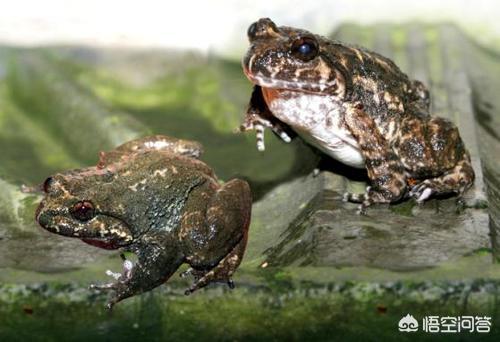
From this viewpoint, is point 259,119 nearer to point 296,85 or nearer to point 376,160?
point 296,85

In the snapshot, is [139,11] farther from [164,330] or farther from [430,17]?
[164,330]

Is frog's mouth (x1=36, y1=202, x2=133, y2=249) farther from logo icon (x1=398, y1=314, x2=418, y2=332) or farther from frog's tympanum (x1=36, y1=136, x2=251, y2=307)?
logo icon (x1=398, y1=314, x2=418, y2=332)

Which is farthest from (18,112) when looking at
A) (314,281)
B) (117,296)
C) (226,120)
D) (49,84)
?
(314,281)

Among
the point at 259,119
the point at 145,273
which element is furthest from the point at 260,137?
the point at 145,273

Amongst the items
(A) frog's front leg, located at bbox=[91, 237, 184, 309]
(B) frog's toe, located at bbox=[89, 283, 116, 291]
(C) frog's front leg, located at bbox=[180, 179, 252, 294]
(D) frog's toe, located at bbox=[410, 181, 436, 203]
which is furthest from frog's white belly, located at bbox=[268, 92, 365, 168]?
(B) frog's toe, located at bbox=[89, 283, 116, 291]

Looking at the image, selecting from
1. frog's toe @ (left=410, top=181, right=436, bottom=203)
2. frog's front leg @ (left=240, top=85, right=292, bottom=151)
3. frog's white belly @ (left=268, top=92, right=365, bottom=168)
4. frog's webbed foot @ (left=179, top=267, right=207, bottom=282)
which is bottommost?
frog's webbed foot @ (left=179, top=267, right=207, bottom=282)

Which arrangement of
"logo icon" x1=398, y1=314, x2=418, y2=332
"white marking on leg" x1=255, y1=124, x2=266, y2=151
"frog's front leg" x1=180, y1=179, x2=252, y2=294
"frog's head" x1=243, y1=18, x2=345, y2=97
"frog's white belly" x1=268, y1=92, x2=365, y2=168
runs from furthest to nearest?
"white marking on leg" x1=255, y1=124, x2=266, y2=151 < "frog's white belly" x1=268, y1=92, x2=365, y2=168 < "frog's head" x1=243, y1=18, x2=345, y2=97 < "frog's front leg" x1=180, y1=179, x2=252, y2=294 < "logo icon" x1=398, y1=314, x2=418, y2=332

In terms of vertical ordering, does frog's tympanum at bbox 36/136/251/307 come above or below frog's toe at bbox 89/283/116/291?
above
